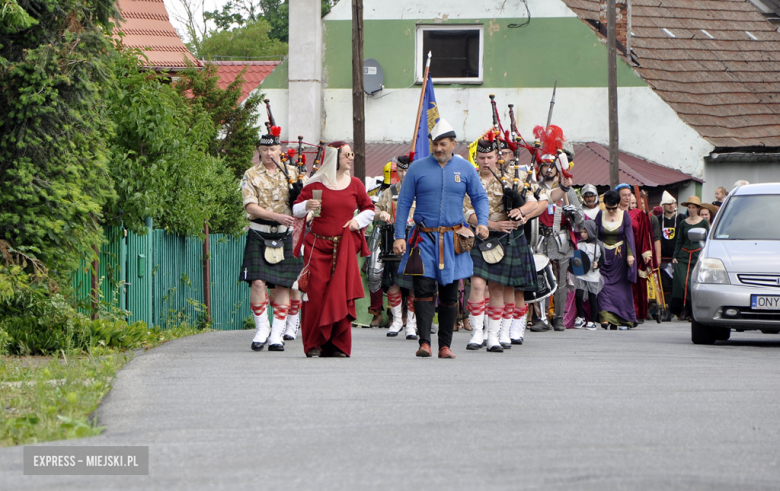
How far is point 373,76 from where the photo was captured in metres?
32.1

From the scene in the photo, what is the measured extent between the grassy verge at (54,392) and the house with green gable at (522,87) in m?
21.4

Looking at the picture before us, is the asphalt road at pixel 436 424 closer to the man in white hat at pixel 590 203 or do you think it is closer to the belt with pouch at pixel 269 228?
the belt with pouch at pixel 269 228

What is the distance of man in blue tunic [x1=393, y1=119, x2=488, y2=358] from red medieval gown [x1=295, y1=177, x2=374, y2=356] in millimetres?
541

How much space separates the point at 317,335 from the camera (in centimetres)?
1092

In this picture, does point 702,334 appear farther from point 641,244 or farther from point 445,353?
point 641,244

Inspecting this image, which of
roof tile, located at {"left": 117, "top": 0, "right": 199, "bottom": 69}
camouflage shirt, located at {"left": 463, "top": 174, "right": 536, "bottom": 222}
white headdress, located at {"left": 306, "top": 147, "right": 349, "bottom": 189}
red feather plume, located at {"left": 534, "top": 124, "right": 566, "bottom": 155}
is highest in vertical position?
roof tile, located at {"left": 117, "top": 0, "right": 199, "bottom": 69}

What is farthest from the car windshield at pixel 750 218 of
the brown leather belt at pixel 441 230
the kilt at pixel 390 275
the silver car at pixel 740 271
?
the brown leather belt at pixel 441 230

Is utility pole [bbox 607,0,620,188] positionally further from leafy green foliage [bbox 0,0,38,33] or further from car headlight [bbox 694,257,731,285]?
leafy green foliage [bbox 0,0,38,33]

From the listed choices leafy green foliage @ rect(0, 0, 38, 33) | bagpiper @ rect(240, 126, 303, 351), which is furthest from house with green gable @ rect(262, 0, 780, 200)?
leafy green foliage @ rect(0, 0, 38, 33)

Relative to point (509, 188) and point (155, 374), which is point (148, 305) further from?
point (155, 374)

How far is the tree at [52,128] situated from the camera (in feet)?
35.0

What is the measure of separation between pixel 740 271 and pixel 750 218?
42.3 inches

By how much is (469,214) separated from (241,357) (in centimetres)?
271

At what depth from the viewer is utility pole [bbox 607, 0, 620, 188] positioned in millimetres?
27453
